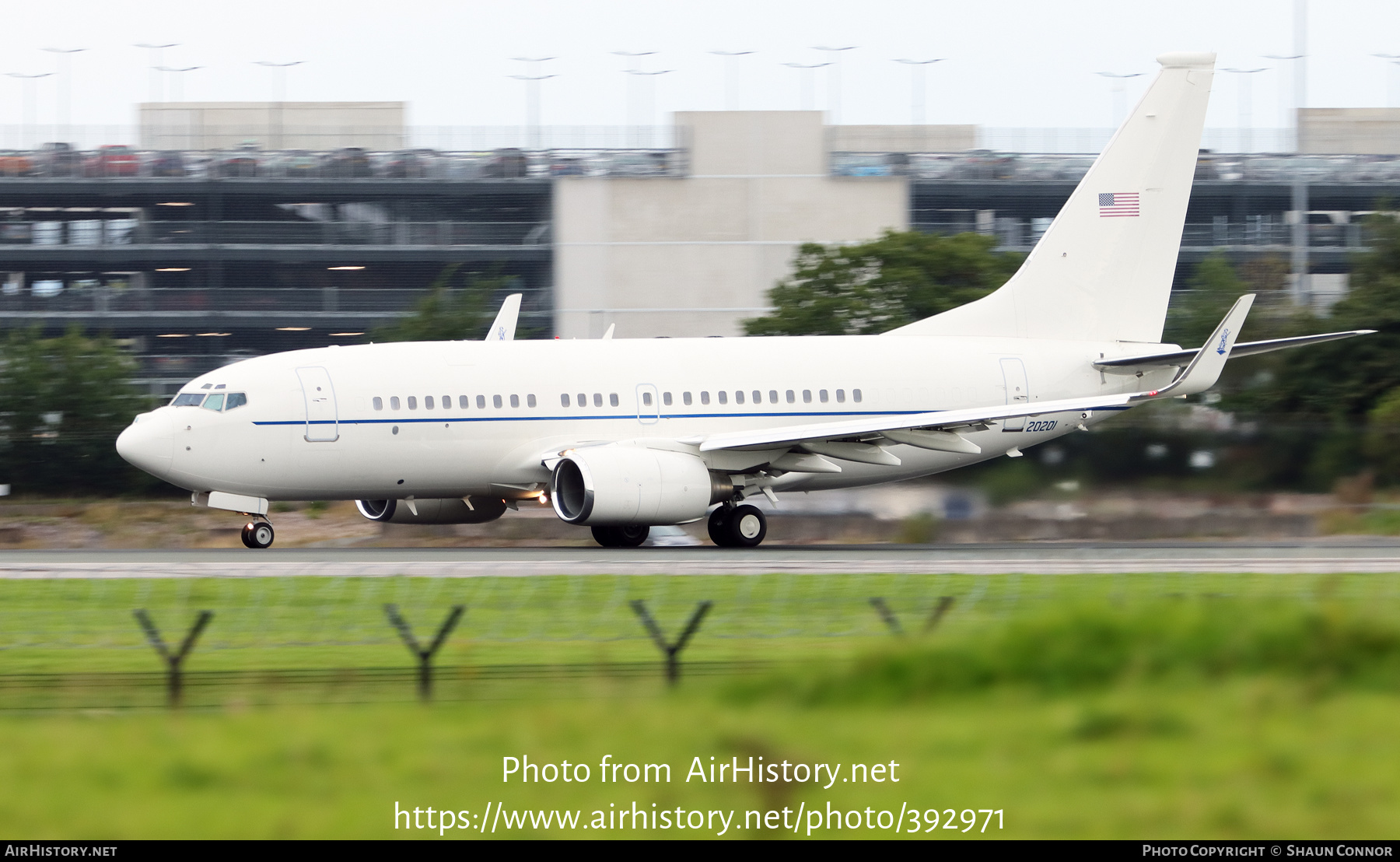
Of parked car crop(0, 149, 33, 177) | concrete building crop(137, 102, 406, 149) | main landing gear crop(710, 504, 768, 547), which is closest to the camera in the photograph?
main landing gear crop(710, 504, 768, 547)

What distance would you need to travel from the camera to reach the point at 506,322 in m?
36.3

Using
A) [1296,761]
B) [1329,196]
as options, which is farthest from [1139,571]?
[1329,196]

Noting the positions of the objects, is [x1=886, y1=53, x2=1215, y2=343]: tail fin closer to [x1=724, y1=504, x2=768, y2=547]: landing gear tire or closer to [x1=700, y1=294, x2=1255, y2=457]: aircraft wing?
[x1=700, y1=294, x2=1255, y2=457]: aircraft wing

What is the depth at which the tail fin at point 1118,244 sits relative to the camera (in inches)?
1416

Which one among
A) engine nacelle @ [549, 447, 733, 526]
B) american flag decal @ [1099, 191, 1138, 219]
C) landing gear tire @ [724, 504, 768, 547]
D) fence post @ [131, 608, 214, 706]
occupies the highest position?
american flag decal @ [1099, 191, 1138, 219]

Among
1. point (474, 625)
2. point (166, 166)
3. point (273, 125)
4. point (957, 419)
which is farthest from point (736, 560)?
point (273, 125)

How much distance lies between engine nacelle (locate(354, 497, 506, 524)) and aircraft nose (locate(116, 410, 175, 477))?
4678mm

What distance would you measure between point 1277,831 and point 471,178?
267ft

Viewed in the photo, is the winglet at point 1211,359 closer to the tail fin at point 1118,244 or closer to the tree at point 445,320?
the tail fin at point 1118,244

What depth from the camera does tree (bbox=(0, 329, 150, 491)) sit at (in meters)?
37.8

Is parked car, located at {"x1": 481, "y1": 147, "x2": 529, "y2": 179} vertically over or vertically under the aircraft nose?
over

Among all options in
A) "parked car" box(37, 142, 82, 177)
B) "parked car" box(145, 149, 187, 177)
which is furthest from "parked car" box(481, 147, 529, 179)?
"parked car" box(37, 142, 82, 177)

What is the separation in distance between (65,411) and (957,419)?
2260 centimetres

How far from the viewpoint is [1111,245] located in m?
36.4
